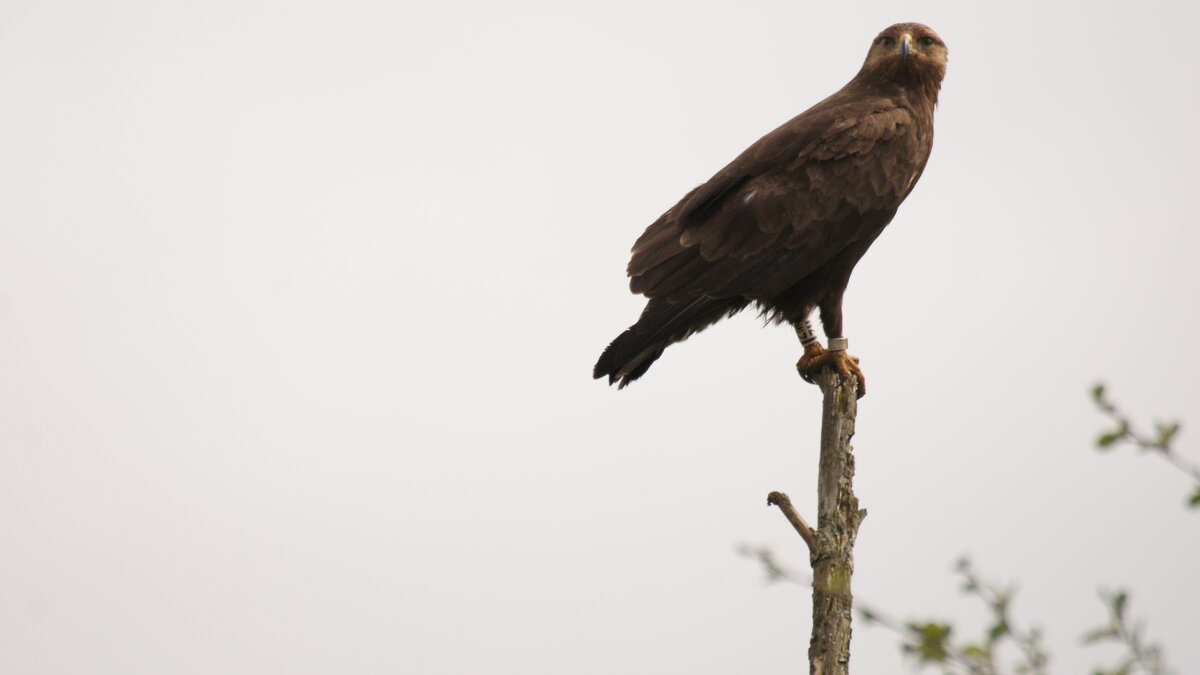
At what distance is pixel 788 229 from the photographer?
793 centimetres

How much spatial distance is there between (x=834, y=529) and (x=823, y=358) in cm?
152

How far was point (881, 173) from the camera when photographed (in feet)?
26.5

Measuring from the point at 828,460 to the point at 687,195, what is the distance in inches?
90.3

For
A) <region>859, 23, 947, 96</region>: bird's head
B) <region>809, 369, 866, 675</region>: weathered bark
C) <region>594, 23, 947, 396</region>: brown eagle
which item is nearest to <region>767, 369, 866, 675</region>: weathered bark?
<region>809, 369, 866, 675</region>: weathered bark

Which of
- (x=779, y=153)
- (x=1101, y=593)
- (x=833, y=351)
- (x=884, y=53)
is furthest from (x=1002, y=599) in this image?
(x=884, y=53)

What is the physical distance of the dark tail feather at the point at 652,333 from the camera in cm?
739

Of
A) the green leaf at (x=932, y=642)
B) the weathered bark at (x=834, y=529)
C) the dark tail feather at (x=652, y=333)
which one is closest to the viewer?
the green leaf at (x=932, y=642)

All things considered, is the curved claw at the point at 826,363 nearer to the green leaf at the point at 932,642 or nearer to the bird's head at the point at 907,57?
the bird's head at the point at 907,57

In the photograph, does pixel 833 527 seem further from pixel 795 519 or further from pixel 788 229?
pixel 788 229

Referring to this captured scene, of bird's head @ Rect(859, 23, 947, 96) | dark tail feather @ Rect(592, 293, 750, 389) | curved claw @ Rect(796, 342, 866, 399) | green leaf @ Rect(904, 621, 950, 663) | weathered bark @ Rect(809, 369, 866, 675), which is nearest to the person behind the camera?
green leaf @ Rect(904, 621, 950, 663)

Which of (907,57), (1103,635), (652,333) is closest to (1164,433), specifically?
(1103,635)

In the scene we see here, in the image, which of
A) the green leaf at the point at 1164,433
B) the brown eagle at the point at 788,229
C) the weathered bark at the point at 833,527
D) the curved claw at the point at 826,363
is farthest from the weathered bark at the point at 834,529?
the green leaf at the point at 1164,433

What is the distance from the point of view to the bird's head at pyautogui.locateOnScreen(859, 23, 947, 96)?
8656mm

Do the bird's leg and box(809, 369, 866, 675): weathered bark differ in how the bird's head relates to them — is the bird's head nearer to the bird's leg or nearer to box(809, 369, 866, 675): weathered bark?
the bird's leg
